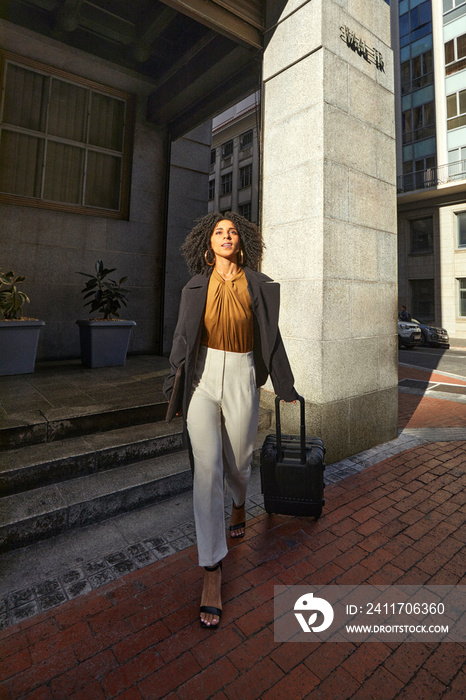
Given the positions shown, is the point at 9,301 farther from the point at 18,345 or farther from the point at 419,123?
the point at 419,123

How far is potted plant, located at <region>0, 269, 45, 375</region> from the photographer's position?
5227mm

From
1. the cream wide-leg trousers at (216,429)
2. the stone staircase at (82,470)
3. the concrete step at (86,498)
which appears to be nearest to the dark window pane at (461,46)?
the stone staircase at (82,470)

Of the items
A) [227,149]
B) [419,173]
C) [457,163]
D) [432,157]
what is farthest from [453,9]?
[227,149]

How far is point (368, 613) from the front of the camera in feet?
7.07

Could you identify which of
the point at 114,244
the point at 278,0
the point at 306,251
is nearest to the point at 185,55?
the point at 278,0

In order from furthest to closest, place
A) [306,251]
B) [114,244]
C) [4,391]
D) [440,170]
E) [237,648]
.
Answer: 1. [440,170]
2. [114,244]
3. [4,391]
4. [306,251]
5. [237,648]

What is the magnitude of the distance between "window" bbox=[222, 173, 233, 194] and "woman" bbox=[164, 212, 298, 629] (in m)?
37.7

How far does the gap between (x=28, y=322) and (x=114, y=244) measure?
2997mm

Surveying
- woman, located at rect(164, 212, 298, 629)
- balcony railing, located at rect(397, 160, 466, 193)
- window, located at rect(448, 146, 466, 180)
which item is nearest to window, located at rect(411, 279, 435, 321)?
balcony railing, located at rect(397, 160, 466, 193)

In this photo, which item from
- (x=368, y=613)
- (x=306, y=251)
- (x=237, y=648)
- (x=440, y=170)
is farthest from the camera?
(x=440, y=170)

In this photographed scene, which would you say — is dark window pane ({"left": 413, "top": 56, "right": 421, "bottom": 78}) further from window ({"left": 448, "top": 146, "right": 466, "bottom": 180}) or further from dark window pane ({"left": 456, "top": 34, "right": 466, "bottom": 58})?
window ({"left": 448, "top": 146, "right": 466, "bottom": 180})

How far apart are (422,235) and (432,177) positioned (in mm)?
3777

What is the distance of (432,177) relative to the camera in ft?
82.4

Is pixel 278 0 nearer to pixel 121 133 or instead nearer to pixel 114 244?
pixel 121 133
